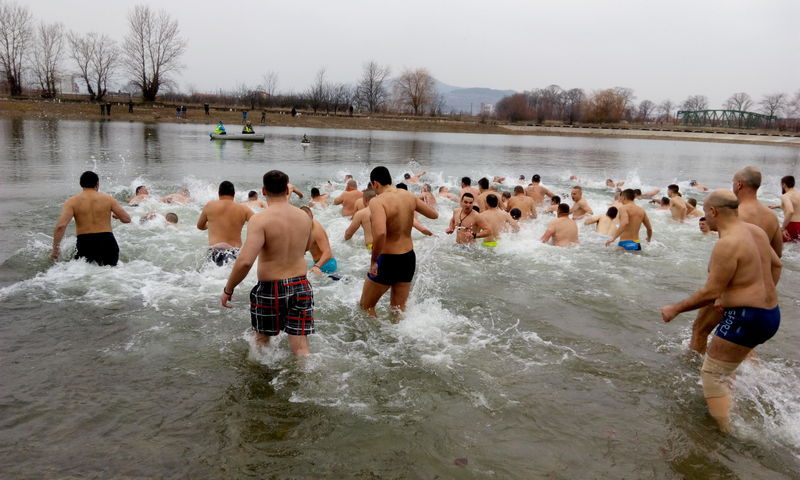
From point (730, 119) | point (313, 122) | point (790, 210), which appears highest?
point (730, 119)

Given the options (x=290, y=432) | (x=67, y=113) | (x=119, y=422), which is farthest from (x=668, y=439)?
(x=67, y=113)

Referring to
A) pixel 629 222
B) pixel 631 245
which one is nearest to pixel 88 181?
pixel 629 222

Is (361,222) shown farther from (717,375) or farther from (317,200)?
(717,375)

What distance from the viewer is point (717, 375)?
399cm

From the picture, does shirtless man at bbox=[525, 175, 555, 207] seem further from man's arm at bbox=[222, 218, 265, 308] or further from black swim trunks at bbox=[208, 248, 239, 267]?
man's arm at bbox=[222, 218, 265, 308]

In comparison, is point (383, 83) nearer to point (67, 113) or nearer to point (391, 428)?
point (67, 113)

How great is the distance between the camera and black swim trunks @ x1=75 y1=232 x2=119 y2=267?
264 inches

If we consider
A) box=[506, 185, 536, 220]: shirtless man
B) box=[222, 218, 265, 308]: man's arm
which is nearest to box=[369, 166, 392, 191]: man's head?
box=[222, 218, 265, 308]: man's arm

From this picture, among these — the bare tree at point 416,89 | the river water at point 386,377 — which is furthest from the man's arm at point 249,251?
the bare tree at point 416,89

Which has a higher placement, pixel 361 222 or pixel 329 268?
pixel 361 222

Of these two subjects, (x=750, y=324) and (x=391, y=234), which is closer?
(x=750, y=324)

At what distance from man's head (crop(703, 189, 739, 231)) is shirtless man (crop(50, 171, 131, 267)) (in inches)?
259

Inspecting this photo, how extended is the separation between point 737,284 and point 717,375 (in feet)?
2.50

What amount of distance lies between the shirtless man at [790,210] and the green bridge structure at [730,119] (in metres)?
102
